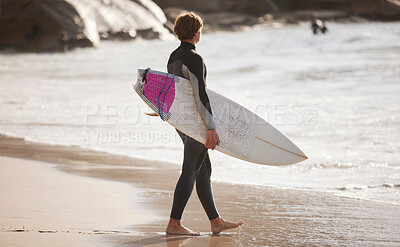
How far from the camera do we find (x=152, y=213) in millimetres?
4262

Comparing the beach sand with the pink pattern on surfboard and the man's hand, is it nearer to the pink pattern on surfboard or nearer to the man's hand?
the man's hand

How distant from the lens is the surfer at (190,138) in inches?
139

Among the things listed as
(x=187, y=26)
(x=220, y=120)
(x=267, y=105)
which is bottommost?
(x=220, y=120)

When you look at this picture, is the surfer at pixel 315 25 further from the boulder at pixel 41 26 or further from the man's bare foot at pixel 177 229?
the man's bare foot at pixel 177 229

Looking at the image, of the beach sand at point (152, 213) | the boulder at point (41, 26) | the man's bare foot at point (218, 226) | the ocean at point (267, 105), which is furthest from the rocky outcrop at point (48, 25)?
the man's bare foot at point (218, 226)

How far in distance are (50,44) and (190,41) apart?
21443mm

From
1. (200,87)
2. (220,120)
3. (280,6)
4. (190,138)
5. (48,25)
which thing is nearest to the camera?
(200,87)

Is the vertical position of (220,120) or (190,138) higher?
(220,120)

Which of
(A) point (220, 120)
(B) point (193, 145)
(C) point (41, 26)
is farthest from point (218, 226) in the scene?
(C) point (41, 26)

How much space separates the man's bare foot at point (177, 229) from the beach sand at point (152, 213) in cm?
6

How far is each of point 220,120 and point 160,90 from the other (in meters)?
0.44

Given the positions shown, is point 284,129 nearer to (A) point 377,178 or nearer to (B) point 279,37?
(A) point 377,178

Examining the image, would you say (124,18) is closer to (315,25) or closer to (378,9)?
(315,25)

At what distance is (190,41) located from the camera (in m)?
3.57
